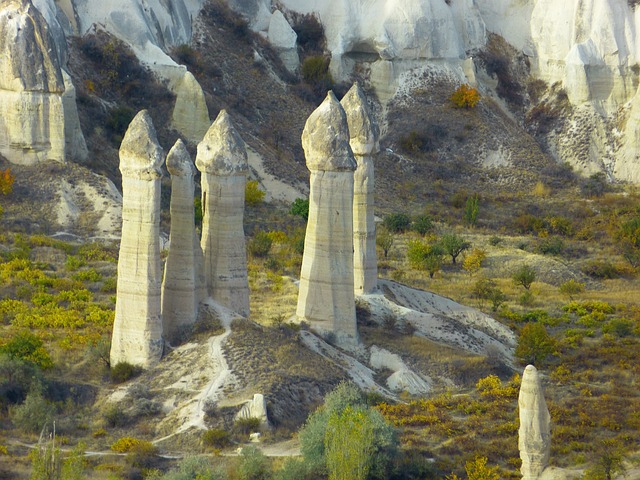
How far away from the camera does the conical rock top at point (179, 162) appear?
33.5 metres

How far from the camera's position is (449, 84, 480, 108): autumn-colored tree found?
72.9 m

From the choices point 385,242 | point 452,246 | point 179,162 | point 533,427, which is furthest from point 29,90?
point 533,427

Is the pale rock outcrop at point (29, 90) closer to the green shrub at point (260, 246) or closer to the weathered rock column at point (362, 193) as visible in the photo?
the green shrub at point (260, 246)

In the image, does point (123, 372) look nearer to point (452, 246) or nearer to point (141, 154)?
point (141, 154)

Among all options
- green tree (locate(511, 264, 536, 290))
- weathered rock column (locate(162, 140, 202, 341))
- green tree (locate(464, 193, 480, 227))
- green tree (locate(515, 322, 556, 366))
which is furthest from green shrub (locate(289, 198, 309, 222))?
Answer: weathered rock column (locate(162, 140, 202, 341))

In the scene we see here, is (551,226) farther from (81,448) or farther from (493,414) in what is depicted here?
(81,448)

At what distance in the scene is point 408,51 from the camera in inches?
2908

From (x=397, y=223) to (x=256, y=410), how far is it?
2774 centimetres

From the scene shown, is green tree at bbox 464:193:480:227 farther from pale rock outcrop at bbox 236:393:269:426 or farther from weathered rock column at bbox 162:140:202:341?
pale rock outcrop at bbox 236:393:269:426

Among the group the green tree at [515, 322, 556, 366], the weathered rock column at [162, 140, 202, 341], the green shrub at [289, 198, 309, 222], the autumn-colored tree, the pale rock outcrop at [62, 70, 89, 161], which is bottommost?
the green tree at [515, 322, 556, 366]

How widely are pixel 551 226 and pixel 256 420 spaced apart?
33618 mm

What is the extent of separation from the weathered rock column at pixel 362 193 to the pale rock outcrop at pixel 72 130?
17397 mm

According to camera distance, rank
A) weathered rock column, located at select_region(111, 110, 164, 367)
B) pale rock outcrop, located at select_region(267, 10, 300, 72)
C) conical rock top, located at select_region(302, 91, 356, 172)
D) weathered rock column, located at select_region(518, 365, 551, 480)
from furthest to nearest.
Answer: pale rock outcrop, located at select_region(267, 10, 300, 72)
conical rock top, located at select_region(302, 91, 356, 172)
weathered rock column, located at select_region(111, 110, 164, 367)
weathered rock column, located at select_region(518, 365, 551, 480)

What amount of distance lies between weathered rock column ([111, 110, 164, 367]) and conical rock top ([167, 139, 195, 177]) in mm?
1247
